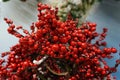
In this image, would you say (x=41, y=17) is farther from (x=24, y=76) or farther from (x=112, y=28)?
(x=112, y=28)

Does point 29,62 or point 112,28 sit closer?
point 29,62

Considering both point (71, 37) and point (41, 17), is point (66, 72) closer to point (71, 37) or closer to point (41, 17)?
point (71, 37)

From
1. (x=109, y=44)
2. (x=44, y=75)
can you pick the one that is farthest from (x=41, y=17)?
(x=109, y=44)

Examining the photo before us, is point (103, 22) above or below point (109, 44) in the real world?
above

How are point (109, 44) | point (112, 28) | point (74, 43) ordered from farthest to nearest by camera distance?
point (112, 28) → point (109, 44) → point (74, 43)

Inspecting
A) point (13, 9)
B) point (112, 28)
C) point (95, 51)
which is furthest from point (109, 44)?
point (95, 51)

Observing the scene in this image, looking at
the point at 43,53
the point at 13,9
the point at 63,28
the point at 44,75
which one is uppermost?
the point at 13,9

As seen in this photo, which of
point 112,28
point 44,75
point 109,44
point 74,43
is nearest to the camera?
point 74,43
